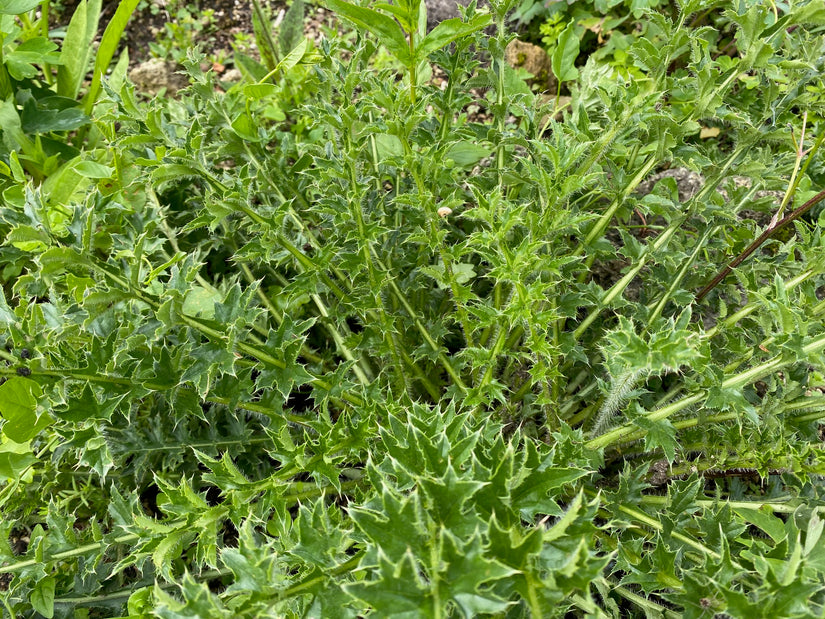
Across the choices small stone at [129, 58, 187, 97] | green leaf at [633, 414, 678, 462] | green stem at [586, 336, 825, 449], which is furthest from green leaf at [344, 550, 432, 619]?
small stone at [129, 58, 187, 97]

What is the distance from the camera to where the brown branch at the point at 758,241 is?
7.60 ft

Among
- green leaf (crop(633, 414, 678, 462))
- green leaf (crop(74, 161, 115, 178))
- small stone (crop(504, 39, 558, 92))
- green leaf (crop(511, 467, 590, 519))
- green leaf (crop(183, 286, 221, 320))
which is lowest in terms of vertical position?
green leaf (crop(633, 414, 678, 462))

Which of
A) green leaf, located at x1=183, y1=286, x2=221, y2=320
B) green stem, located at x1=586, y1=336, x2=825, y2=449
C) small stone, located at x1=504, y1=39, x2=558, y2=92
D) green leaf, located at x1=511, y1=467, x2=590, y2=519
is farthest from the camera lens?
small stone, located at x1=504, y1=39, x2=558, y2=92

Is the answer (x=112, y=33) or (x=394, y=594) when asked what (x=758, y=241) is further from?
(x=112, y=33)

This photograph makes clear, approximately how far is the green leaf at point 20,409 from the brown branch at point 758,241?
258 cm

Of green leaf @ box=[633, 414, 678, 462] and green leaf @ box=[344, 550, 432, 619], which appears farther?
green leaf @ box=[633, 414, 678, 462]

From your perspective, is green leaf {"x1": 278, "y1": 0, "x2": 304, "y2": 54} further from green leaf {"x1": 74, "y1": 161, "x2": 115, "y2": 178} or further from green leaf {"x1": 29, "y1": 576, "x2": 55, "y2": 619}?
green leaf {"x1": 29, "y1": 576, "x2": 55, "y2": 619}

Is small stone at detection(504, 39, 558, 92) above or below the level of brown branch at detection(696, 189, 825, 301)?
above

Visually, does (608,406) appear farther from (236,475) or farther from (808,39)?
(808,39)

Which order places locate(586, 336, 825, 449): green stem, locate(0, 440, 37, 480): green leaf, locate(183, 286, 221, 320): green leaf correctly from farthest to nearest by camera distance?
→ locate(183, 286, 221, 320): green leaf
locate(0, 440, 37, 480): green leaf
locate(586, 336, 825, 449): green stem

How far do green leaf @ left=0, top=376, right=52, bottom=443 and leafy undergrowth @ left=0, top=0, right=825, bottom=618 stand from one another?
1 cm

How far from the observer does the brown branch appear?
232 cm

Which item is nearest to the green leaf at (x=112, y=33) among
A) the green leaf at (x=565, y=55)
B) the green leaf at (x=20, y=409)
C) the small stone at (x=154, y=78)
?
the small stone at (x=154, y=78)

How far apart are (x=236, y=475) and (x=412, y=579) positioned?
3.14ft
